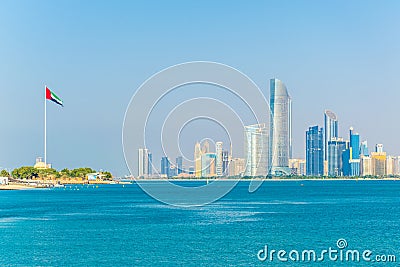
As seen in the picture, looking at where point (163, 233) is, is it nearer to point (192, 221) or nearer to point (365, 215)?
point (192, 221)

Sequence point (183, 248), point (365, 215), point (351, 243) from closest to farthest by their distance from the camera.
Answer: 1. point (183, 248)
2. point (351, 243)
3. point (365, 215)

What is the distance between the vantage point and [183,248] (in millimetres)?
64188

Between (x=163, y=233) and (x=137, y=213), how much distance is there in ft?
112

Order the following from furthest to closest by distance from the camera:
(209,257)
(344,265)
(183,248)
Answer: (183,248) < (209,257) < (344,265)

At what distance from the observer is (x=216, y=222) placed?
89500mm

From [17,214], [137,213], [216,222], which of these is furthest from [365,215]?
[17,214]

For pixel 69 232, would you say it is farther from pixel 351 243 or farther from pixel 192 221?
pixel 351 243

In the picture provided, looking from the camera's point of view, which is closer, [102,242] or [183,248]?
[183,248]

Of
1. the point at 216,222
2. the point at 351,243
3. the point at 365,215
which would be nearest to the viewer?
the point at 351,243

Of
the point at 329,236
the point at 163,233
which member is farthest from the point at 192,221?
the point at 329,236

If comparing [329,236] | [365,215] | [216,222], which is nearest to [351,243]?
[329,236]

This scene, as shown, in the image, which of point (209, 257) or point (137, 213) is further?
point (137, 213)

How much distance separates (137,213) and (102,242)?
42.1 metres

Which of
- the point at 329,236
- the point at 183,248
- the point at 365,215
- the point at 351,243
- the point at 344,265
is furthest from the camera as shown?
the point at 365,215
